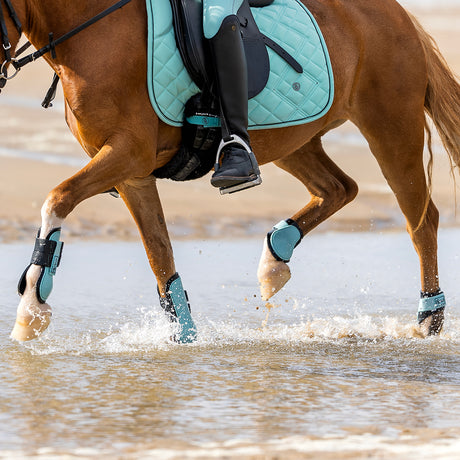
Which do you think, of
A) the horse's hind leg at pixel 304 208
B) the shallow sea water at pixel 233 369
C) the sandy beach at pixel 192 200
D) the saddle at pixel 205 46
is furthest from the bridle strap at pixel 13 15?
the sandy beach at pixel 192 200

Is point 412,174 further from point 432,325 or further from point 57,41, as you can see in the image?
point 57,41

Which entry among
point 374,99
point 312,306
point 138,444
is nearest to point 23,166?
point 312,306

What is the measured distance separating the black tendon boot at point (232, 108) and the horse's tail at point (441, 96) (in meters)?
1.43

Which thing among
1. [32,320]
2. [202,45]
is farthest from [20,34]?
[32,320]

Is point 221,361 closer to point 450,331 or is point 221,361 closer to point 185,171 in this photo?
point 185,171

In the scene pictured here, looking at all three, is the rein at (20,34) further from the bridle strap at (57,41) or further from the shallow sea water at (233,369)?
the shallow sea water at (233,369)

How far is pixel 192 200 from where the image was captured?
32.0 ft

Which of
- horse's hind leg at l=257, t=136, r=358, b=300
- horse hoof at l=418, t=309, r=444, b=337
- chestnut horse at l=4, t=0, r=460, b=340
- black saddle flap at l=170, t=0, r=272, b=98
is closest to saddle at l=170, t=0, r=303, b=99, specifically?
black saddle flap at l=170, t=0, r=272, b=98

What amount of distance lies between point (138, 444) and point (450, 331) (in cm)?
274

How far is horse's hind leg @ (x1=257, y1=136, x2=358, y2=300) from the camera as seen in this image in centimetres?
536

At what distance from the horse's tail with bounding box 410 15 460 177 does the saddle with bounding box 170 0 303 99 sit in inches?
41.5

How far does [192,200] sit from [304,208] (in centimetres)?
428

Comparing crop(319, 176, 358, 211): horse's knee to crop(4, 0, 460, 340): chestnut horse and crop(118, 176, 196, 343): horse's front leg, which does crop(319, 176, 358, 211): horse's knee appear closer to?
crop(4, 0, 460, 340): chestnut horse

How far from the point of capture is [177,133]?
453 cm
